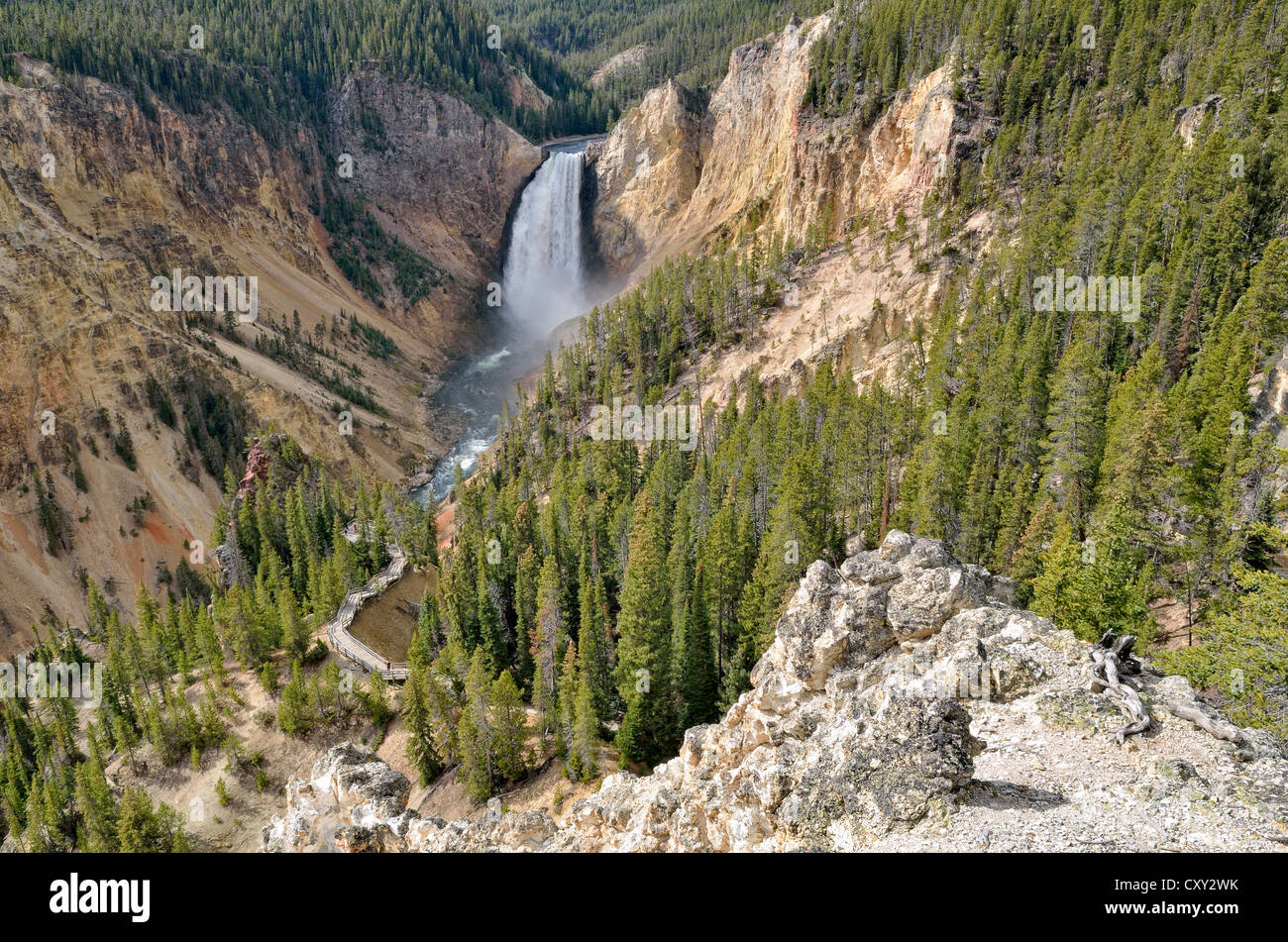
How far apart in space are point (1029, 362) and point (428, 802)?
49.5 metres

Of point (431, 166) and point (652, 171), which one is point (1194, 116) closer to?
point (652, 171)

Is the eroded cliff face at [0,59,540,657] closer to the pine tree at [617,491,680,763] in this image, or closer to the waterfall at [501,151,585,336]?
the waterfall at [501,151,585,336]

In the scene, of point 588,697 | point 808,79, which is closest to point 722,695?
point 588,697

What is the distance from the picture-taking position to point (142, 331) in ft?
290

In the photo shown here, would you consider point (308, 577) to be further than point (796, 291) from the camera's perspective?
No

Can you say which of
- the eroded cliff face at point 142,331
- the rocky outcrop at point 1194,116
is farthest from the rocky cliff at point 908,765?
the eroded cliff face at point 142,331

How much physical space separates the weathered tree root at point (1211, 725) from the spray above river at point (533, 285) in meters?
106

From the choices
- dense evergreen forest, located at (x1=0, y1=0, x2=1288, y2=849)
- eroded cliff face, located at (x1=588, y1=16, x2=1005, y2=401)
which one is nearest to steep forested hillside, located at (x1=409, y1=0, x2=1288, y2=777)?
dense evergreen forest, located at (x1=0, y1=0, x2=1288, y2=849)

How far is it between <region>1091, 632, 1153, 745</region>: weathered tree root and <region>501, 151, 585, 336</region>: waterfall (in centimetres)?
12829

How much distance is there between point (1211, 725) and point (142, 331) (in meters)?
104

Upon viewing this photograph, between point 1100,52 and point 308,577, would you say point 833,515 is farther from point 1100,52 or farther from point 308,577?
point 1100,52

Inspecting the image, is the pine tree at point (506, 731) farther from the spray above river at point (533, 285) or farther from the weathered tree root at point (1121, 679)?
the spray above river at point (533, 285)

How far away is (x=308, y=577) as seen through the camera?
71.1 m

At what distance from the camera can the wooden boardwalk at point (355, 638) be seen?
179 ft
